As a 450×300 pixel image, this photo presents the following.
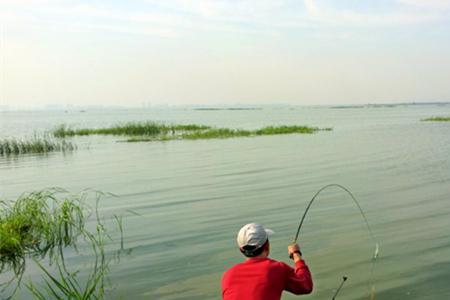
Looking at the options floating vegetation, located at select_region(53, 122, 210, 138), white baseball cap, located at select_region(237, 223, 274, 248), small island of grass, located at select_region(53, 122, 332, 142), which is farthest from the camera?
floating vegetation, located at select_region(53, 122, 210, 138)

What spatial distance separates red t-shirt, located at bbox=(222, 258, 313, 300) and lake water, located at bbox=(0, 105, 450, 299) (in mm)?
3326

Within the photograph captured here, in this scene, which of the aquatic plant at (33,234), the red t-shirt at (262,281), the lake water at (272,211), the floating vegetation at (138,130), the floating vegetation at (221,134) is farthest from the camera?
the floating vegetation at (138,130)

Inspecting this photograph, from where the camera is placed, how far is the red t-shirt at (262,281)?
385cm

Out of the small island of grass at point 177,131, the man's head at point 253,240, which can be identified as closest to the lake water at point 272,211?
the man's head at point 253,240

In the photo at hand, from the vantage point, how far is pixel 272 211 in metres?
12.5

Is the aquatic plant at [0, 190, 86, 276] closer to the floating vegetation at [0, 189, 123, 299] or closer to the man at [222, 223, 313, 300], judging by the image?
the floating vegetation at [0, 189, 123, 299]

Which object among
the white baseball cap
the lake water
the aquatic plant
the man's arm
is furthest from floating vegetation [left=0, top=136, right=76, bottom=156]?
the man's arm

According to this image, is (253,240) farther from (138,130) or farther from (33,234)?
(138,130)

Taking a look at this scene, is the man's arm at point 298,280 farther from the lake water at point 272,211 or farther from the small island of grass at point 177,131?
the small island of grass at point 177,131

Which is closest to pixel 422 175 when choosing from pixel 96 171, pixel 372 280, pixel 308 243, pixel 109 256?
pixel 308 243

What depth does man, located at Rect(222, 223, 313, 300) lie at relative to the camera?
12.7 ft

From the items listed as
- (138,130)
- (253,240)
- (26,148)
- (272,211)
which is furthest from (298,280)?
(138,130)

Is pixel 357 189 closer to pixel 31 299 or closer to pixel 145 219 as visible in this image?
pixel 145 219

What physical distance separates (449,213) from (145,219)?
7.43 m
